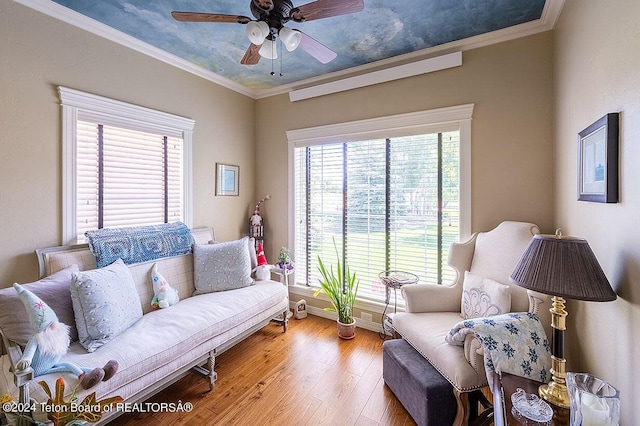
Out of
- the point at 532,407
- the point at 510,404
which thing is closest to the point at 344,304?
the point at 510,404

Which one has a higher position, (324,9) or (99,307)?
(324,9)

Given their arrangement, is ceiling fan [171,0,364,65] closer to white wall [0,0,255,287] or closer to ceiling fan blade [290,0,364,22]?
ceiling fan blade [290,0,364,22]

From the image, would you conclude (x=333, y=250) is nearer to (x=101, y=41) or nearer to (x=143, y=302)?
(x=143, y=302)

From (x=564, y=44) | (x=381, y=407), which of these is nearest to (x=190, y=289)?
(x=381, y=407)

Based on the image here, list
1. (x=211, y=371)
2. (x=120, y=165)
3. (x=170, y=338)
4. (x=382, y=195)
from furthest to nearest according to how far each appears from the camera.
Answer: (x=382, y=195) < (x=120, y=165) < (x=211, y=371) < (x=170, y=338)

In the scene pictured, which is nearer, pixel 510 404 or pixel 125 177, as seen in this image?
pixel 510 404

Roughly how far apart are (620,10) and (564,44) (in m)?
0.91

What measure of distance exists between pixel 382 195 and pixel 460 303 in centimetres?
124

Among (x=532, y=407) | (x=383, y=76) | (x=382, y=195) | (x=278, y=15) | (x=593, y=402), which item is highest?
(x=383, y=76)

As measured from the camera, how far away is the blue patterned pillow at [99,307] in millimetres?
1683

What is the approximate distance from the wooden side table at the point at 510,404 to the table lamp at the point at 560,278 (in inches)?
1.6

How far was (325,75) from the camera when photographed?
3158 mm

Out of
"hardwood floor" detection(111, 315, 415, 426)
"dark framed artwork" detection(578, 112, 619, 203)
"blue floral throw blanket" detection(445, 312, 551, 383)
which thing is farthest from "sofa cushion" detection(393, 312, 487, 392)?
"dark framed artwork" detection(578, 112, 619, 203)

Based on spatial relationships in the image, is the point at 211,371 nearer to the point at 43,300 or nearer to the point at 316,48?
the point at 43,300
